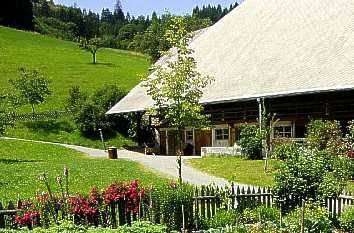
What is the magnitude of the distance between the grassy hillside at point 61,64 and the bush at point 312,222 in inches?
1948

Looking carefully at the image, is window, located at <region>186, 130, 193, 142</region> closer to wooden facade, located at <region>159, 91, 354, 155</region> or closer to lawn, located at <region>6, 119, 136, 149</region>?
wooden facade, located at <region>159, 91, 354, 155</region>

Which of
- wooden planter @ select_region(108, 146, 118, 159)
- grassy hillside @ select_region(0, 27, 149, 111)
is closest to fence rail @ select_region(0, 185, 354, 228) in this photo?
wooden planter @ select_region(108, 146, 118, 159)

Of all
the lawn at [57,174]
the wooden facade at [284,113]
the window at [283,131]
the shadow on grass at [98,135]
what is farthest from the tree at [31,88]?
the window at [283,131]

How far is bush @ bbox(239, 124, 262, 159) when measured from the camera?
96.0 ft

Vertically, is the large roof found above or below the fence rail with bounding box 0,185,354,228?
above

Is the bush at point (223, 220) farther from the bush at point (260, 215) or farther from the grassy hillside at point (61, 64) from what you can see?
the grassy hillside at point (61, 64)

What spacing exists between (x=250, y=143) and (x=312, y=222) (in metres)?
16.4

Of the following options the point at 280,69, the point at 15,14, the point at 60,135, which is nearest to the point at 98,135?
the point at 60,135

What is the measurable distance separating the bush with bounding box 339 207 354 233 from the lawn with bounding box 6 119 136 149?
1409 inches

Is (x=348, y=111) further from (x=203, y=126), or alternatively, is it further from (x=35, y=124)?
(x=35, y=124)

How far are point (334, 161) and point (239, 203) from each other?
20.4 feet

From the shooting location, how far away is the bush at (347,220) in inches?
543

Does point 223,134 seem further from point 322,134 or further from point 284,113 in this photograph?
point 322,134

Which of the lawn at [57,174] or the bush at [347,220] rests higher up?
the lawn at [57,174]
